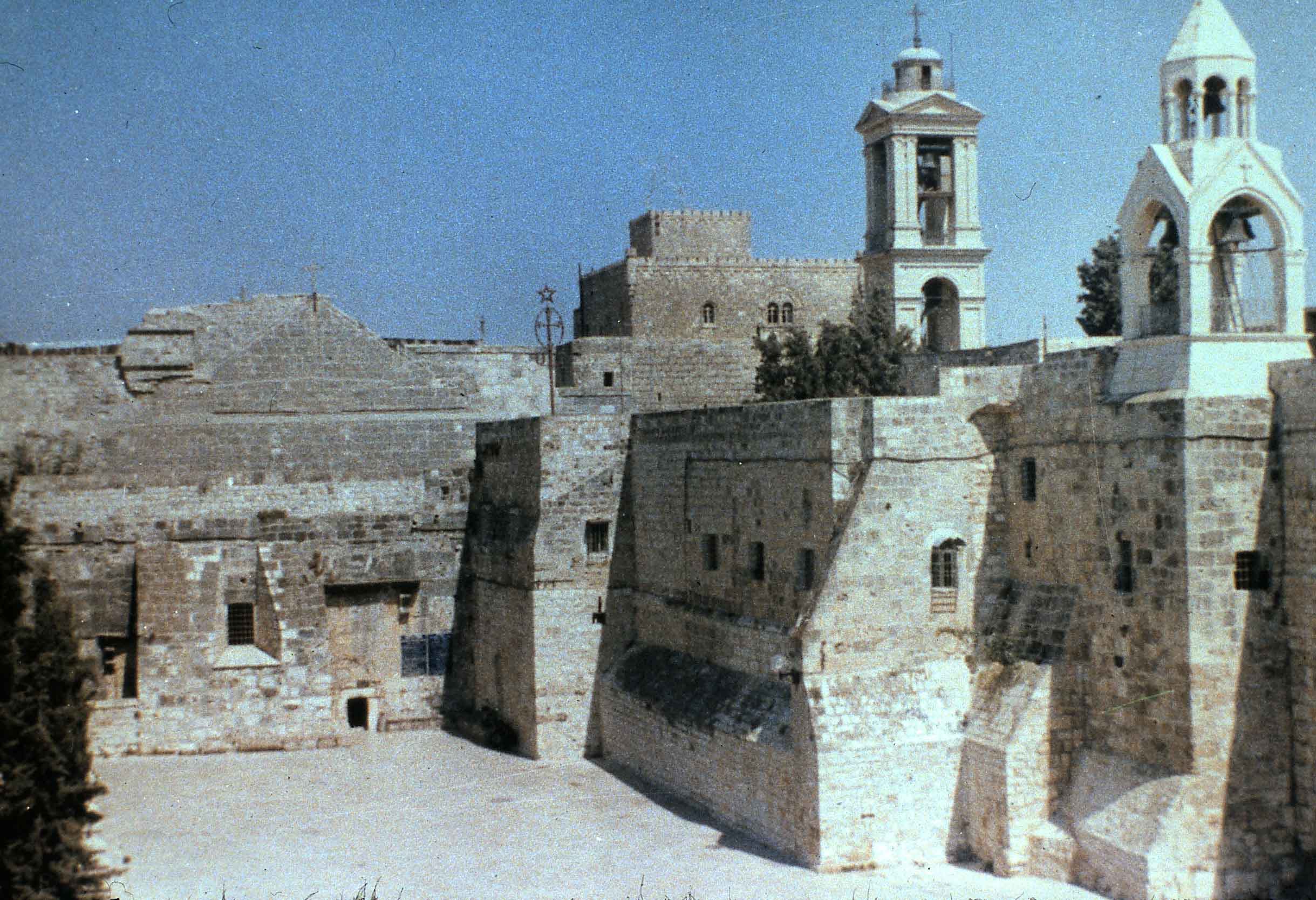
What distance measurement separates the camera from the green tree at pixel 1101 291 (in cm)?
4066

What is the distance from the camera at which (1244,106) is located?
18.1 meters

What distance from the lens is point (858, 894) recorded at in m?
17.4

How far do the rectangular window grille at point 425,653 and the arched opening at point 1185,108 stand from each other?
640 inches

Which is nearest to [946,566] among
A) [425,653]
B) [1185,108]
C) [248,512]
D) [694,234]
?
[1185,108]

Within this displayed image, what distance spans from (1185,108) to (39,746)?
15.3 metres

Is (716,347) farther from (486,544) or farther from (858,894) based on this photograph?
(858,894)

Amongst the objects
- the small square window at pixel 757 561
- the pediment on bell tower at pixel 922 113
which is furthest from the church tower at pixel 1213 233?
the pediment on bell tower at pixel 922 113

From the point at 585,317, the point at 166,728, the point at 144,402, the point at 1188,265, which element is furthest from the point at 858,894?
the point at 585,317

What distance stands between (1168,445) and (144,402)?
19198 millimetres

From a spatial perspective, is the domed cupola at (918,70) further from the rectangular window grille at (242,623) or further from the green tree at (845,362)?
the rectangular window grille at (242,623)

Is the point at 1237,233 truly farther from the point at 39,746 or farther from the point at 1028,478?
the point at 39,746

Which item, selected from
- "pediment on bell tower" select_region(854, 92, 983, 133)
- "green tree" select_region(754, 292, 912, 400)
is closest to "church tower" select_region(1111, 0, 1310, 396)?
"green tree" select_region(754, 292, 912, 400)

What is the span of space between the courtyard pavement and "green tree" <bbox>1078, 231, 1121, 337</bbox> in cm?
2254

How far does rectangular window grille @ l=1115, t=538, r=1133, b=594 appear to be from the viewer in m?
17.8
